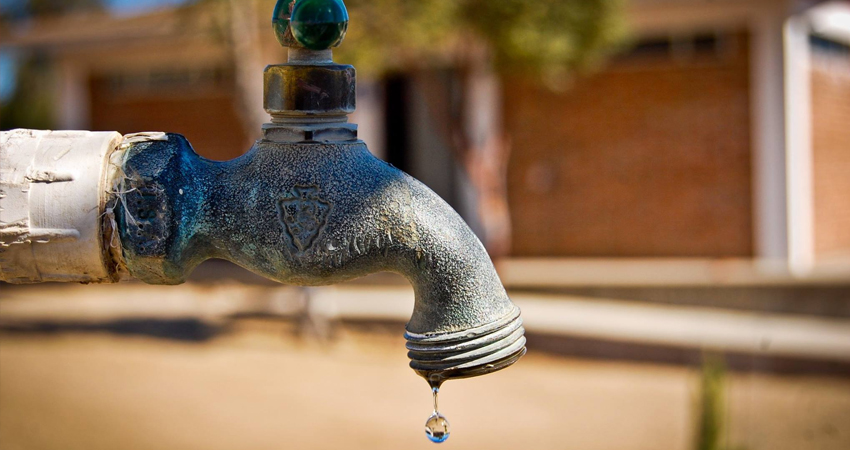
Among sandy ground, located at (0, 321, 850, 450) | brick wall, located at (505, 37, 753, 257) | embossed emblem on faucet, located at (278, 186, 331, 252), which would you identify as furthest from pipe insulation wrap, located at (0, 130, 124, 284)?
brick wall, located at (505, 37, 753, 257)

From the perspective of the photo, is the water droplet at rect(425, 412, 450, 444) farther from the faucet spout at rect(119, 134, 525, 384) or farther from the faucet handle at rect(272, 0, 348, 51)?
the faucet handle at rect(272, 0, 348, 51)

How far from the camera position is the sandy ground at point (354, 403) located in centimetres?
571

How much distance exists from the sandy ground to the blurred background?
0.03 metres

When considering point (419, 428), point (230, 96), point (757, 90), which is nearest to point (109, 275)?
point (419, 428)

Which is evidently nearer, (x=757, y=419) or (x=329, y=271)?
(x=329, y=271)

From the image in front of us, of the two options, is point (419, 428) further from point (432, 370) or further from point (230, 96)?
point (230, 96)

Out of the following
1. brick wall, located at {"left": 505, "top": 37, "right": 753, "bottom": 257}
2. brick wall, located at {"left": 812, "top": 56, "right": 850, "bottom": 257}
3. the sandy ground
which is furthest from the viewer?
brick wall, located at {"left": 812, "top": 56, "right": 850, "bottom": 257}

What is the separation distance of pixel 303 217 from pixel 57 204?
0.39 metres

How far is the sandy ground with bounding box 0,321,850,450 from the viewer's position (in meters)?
5.71

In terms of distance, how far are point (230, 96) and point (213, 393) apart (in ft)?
21.4

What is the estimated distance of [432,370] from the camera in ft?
4.90

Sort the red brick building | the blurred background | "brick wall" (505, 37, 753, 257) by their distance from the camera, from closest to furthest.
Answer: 1. the blurred background
2. the red brick building
3. "brick wall" (505, 37, 753, 257)

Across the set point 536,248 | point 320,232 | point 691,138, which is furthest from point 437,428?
point 536,248

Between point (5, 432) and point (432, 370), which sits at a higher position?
point (432, 370)
